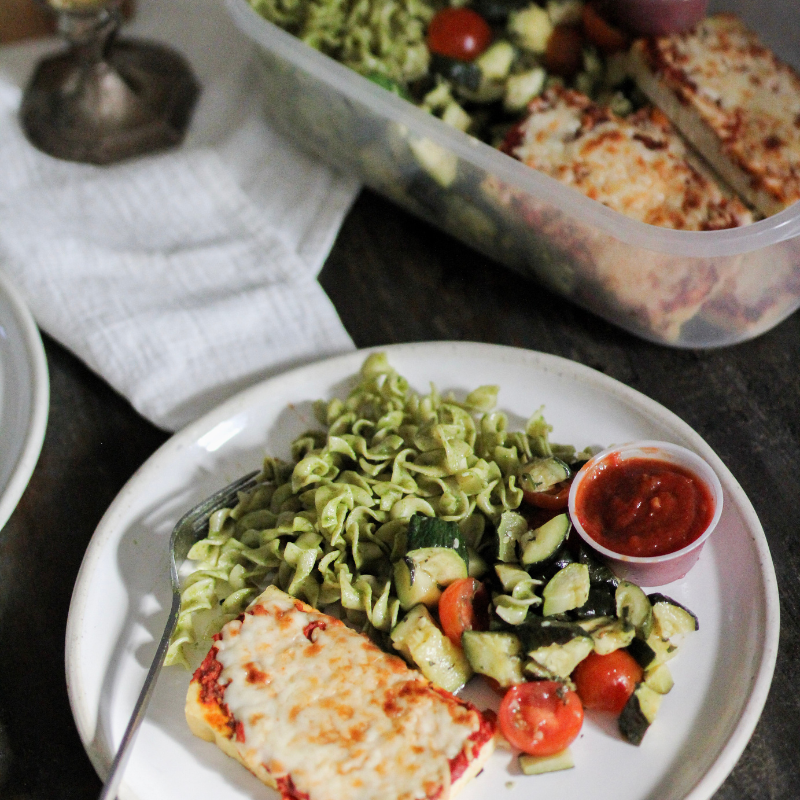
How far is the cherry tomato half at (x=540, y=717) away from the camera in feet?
7.02

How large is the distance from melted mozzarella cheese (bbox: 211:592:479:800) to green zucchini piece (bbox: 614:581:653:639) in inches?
18.8

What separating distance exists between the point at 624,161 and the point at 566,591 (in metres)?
1.51

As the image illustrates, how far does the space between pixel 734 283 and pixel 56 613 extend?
225 cm

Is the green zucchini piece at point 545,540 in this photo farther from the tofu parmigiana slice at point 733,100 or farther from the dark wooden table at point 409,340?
the tofu parmigiana slice at point 733,100

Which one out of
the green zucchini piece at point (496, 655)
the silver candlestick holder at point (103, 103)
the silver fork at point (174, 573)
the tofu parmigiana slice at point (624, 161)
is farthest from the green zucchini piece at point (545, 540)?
the silver candlestick holder at point (103, 103)

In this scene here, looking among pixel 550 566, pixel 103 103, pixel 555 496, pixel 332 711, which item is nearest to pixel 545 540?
pixel 550 566

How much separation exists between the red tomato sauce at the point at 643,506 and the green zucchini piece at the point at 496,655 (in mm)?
385

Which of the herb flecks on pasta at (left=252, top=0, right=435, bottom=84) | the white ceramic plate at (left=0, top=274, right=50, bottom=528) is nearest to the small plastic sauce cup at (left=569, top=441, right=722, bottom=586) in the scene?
the white ceramic plate at (left=0, top=274, right=50, bottom=528)

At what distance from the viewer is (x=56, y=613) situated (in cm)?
264

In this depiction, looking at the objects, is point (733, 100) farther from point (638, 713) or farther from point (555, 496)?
point (638, 713)

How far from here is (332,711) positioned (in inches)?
82.9

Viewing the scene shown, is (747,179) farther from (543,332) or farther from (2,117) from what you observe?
(2,117)

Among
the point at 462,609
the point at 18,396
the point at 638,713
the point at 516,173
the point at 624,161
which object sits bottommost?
the point at 18,396

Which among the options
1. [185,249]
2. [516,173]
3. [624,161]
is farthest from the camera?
[185,249]
